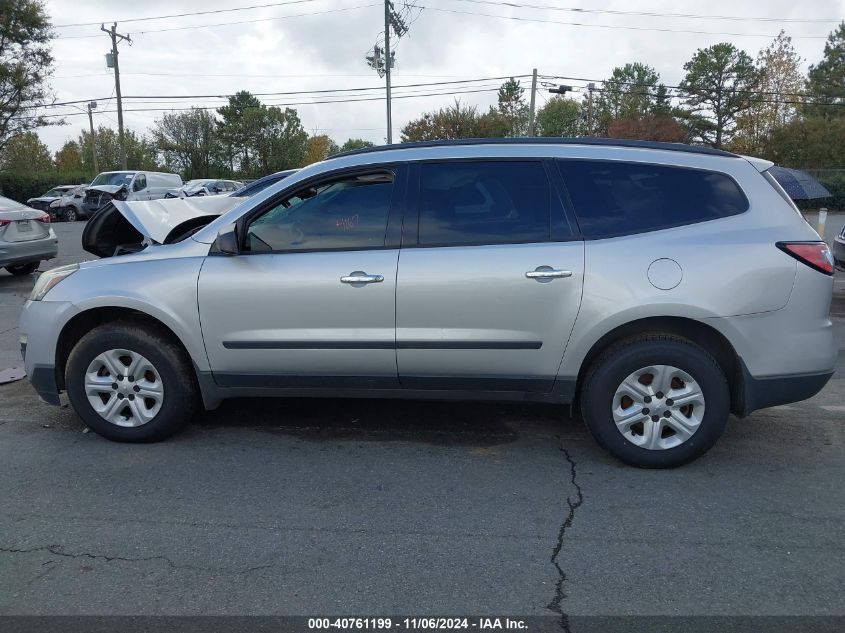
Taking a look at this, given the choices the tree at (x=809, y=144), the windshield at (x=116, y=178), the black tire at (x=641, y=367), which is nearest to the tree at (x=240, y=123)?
the windshield at (x=116, y=178)

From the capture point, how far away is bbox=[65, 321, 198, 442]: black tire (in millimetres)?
4371

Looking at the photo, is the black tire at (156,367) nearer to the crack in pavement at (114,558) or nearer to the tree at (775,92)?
the crack in pavement at (114,558)

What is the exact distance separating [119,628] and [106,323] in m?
2.36

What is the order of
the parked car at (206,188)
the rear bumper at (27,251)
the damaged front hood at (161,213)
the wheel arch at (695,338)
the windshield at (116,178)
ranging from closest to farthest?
the wheel arch at (695,338)
the damaged front hood at (161,213)
the rear bumper at (27,251)
the windshield at (116,178)
the parked car at (206,188)

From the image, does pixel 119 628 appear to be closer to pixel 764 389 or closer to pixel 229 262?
pixel 229 262

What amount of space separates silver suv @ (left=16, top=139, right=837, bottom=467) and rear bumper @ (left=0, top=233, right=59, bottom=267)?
7906mm

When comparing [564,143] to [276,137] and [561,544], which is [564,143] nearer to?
[561,544]

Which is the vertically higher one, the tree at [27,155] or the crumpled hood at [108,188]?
the tree at [27,155]

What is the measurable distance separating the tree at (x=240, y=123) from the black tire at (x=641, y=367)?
185ft

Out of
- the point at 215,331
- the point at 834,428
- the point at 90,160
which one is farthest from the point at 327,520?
the point at 90,160

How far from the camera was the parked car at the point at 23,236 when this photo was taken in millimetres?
11234

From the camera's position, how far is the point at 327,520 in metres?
3.50

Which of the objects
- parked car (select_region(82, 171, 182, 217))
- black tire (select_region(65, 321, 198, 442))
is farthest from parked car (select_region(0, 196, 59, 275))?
parked car (select_region(82, 171, 182, 217))

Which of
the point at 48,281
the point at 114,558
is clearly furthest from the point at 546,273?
the point at 48,281
